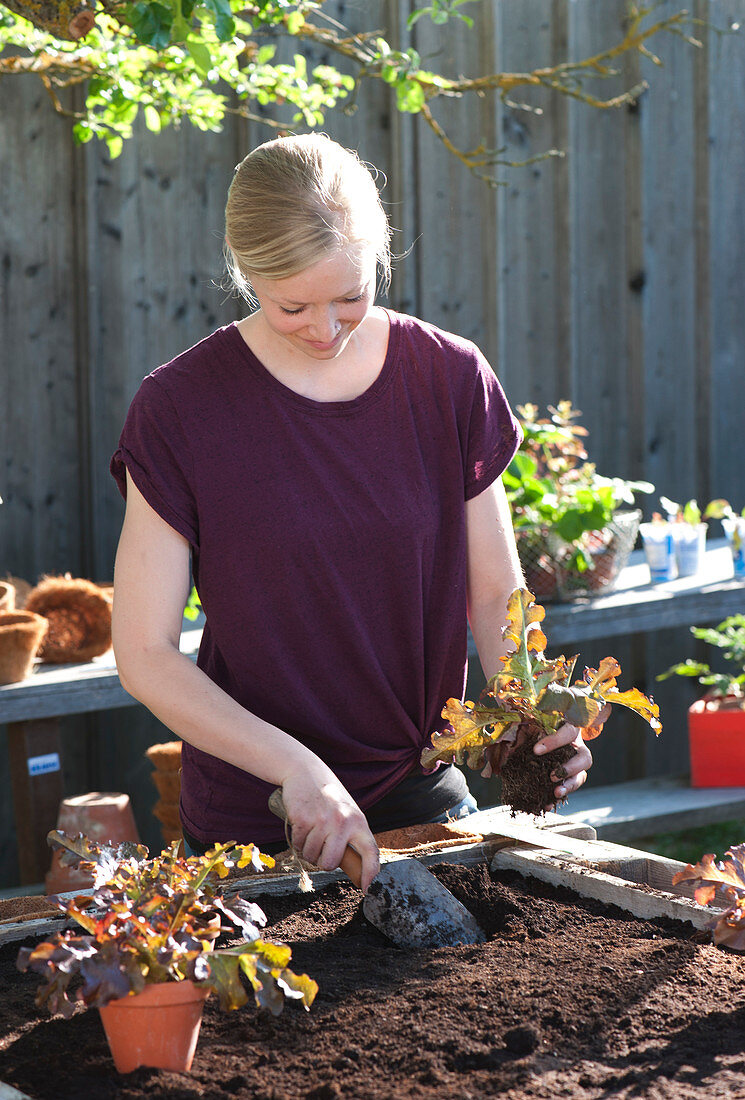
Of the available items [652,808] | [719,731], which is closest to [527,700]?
[652,808]

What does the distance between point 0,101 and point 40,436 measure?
0.85 m

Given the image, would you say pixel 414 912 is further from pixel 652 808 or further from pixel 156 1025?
pixel 652 808

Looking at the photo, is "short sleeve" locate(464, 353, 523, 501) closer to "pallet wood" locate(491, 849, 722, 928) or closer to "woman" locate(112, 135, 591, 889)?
"woman" locate(112, 135, 591, 889)

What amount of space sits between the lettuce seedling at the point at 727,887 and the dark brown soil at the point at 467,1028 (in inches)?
1.9

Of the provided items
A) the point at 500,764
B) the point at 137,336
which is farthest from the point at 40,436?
the point at 500,764

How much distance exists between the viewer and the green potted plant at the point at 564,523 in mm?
3088

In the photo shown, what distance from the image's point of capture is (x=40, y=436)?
3.24 metres

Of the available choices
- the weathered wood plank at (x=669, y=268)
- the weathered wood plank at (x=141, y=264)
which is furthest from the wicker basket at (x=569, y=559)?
the weathered wood plank at (x=141, y=264)

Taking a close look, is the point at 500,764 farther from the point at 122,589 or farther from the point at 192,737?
the point at 122,589

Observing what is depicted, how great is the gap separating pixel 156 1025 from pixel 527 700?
Answer: 617 mm

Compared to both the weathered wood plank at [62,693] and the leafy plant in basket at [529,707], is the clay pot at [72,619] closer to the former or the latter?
the weathered wood plank at [62,693]

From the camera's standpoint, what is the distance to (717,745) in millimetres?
3486

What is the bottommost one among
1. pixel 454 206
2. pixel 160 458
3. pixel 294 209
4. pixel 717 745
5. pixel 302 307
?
pixel 717 745

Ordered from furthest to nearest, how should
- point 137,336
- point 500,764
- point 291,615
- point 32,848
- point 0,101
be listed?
point 137,336, point 0,101, point 32,848, point 291,615, point 500,764
